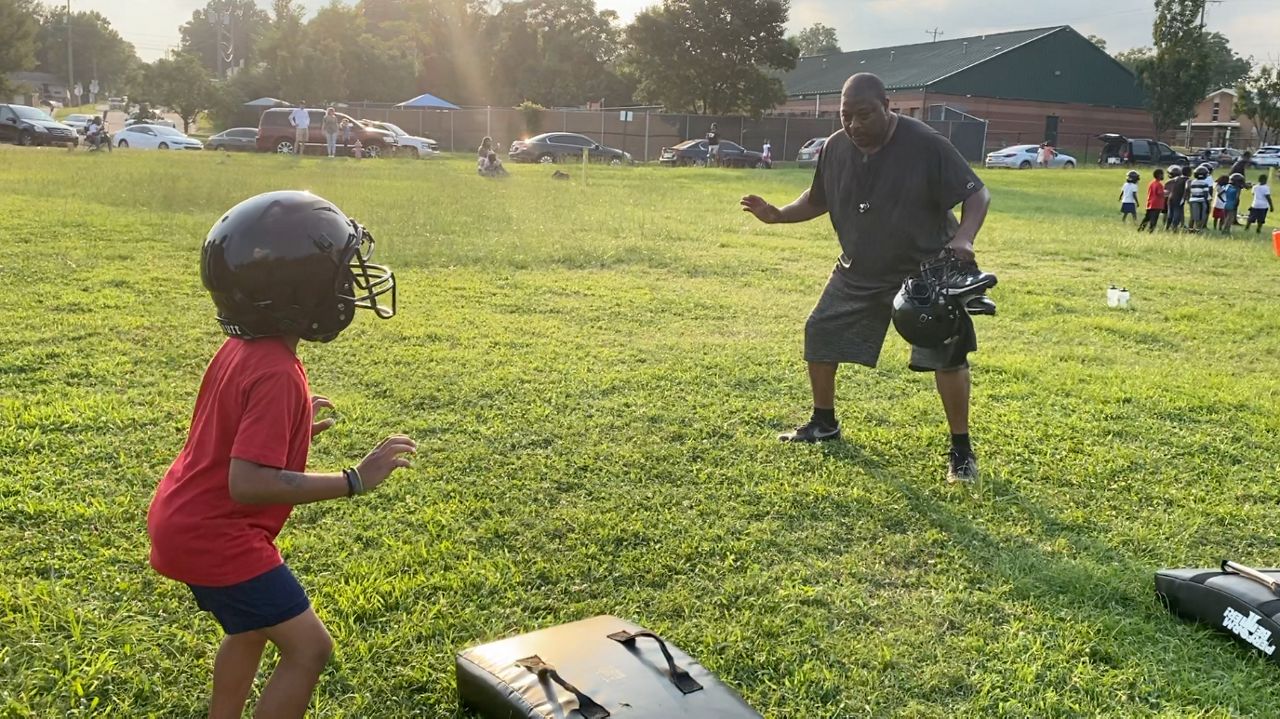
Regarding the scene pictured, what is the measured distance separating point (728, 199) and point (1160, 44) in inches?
1751

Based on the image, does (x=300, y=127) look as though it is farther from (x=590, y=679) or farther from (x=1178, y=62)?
(x=1178, y=62)

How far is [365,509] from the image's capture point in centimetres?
396

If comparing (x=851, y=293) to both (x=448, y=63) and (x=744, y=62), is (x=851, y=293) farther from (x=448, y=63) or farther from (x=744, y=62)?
(x=448, y=63)

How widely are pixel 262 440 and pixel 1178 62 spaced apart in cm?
6034

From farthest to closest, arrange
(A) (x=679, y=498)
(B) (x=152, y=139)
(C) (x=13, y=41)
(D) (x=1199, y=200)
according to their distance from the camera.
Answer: (C) (x=13, y=41) → (B) (x=152, y=139) → (D) (x=1199, y=200) → (A) (x=679, y=498)

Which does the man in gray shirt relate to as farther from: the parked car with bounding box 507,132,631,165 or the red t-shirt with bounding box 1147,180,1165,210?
the parked car with bounding box 507,132,631,165

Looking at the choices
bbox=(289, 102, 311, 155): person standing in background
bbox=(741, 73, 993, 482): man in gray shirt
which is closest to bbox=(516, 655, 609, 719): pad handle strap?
bbox=(741, 73, 993, 482): man in gray shirt

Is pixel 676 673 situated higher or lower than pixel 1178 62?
lower

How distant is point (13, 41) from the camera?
4666cm

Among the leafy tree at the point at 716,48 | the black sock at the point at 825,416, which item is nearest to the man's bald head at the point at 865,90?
the black sock at the point at 825,416

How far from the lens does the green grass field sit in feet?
9.66

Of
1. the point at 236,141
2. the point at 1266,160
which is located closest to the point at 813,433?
the point at 236,141

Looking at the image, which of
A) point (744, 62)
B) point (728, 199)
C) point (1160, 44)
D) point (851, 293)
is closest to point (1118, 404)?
point (851, 293)

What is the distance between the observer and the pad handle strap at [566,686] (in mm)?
2365
